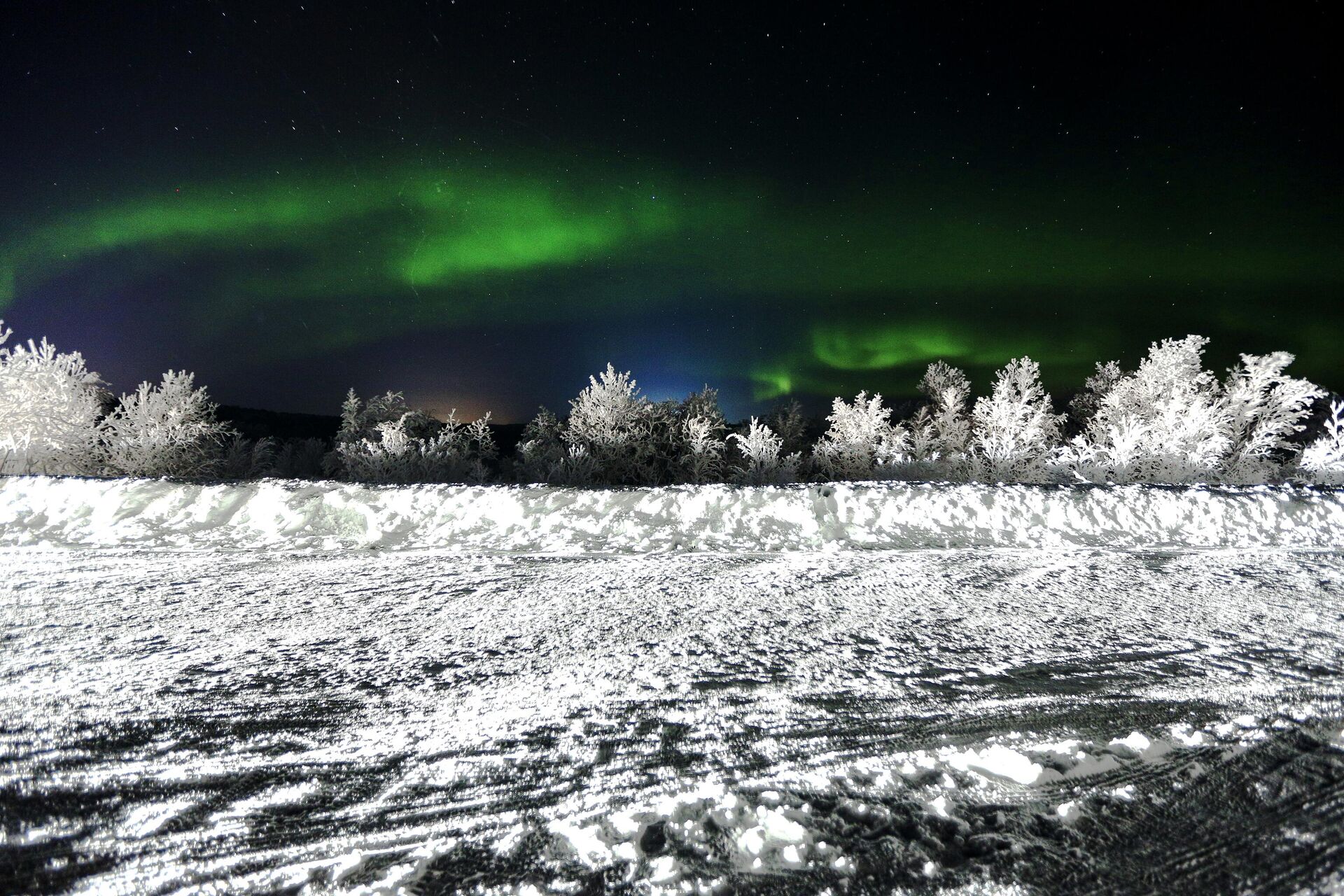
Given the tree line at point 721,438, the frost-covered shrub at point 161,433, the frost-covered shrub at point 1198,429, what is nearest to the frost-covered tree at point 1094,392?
the tree line at point 721,438

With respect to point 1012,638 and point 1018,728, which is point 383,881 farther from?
point 1012,638

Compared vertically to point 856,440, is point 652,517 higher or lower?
lower


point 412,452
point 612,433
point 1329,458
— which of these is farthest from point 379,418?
point 1329,458

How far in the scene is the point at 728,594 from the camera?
3.89 m

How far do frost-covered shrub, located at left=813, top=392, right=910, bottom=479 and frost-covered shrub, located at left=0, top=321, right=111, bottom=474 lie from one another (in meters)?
21.3

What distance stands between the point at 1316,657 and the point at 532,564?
4.58 metres

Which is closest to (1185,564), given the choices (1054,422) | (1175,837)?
(1175,837)

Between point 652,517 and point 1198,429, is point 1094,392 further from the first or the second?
point 652,517

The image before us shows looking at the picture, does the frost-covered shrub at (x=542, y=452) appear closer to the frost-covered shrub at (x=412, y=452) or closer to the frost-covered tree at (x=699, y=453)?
the frost-covered shrub at (x=412, y=452)

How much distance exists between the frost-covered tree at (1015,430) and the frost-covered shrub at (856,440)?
313 cm

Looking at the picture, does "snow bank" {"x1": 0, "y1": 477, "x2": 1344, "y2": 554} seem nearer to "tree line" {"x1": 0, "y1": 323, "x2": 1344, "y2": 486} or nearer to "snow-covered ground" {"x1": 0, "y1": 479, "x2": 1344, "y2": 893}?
"snow-covered ground" {"x1": 0, "y1": 479, "x2": 1344, "y2": 893}

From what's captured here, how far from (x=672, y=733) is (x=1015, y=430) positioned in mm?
23311

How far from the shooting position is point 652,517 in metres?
5.86

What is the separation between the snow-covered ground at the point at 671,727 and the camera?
148 cm
